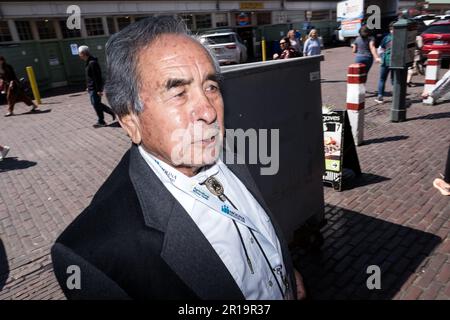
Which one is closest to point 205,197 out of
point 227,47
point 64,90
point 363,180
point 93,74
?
point 363,180

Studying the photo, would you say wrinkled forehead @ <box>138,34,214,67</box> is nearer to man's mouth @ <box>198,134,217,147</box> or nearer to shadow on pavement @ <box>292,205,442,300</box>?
man's mouth @ <box>198,134,217,147</box>

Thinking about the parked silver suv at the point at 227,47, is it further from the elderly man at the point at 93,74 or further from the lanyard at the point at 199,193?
the lanyard at the point at 199,193

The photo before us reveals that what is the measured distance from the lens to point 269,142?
2.85 metres

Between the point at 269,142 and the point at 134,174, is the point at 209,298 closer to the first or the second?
the point at 134,174

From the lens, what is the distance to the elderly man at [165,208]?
1213mm

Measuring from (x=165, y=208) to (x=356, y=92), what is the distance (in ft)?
17.1

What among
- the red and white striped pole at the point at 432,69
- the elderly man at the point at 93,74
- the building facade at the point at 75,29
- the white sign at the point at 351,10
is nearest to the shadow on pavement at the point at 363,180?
the red and white striped pole at the point at 432,69

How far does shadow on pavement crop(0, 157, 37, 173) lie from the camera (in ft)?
22.0

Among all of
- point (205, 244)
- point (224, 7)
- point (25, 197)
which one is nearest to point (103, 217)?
point (205, 244)

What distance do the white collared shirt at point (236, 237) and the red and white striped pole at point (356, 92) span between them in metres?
4.72

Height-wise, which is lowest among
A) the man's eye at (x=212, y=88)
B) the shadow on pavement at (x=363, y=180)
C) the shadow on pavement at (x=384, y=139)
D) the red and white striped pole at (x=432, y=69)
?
the shadow on pavement at (x=363, y=180)

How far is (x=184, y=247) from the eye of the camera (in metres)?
1.30
